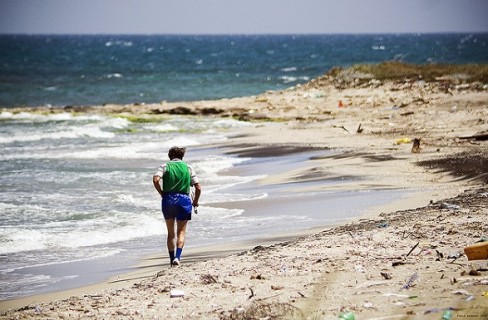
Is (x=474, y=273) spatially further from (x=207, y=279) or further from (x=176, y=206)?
(x=176, y=206)

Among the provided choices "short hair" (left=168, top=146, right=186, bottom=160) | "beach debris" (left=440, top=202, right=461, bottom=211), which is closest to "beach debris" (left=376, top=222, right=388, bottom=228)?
"beach debris" (left=440, top=202, right=461, bottom=211)

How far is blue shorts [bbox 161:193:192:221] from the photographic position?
8.38 meters

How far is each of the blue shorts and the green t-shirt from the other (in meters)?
0.07

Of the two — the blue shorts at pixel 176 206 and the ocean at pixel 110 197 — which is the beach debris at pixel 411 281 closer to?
the blue shorts at pixel 176 206

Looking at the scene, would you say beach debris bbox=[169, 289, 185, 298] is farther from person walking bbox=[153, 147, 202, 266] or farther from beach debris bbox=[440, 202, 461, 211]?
beach debris bbox=[440, 202, 461, 211]

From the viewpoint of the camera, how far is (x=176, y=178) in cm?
835

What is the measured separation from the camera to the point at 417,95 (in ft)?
83.0

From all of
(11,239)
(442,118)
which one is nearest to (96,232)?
(11,239)

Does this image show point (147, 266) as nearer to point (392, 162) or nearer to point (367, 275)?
point (367, 275)

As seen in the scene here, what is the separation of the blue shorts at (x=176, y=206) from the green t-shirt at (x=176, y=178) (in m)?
0.07

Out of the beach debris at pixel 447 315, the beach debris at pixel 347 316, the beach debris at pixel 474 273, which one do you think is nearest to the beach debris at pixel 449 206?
the beach debris at pixel 474 273

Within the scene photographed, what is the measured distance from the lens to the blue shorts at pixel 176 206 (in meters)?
8.38

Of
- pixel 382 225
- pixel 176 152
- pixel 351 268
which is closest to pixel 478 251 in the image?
pixel 351 268

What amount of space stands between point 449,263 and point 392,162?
818cm
